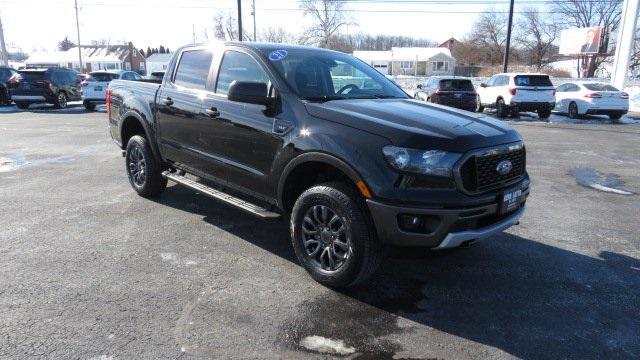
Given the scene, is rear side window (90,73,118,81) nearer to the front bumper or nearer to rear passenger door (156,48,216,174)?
rear passenger door (156,48,216,174)

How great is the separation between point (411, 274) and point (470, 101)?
1441 cm

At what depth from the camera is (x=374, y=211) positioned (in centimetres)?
330

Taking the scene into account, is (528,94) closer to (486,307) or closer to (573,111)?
(573,111)

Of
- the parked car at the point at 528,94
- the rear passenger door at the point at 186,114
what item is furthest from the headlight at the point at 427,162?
the parked car at the point at 528,94

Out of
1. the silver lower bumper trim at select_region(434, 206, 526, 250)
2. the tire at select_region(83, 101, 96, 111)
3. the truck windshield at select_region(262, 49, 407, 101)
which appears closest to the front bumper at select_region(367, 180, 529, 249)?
the silver lower bumper trim at select_region(434, 206, 526, 250)

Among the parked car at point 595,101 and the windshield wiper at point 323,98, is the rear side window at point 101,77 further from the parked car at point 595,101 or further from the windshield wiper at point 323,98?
the parked car at point 595,101

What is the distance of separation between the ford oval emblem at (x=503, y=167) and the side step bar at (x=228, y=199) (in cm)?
183

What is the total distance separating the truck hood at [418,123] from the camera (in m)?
3.24

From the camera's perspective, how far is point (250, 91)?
3861mm

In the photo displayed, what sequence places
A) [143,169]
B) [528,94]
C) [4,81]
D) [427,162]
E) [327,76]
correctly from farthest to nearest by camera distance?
[4,81]
[528,94]
[143,169]
[327,76]
[427,162]

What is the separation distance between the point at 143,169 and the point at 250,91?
2.83 m

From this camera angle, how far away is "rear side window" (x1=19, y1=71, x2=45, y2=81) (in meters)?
18.8

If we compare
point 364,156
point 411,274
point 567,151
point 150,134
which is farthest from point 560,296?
point 567,151

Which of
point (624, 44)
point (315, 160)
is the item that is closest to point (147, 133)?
point (315, 160)
